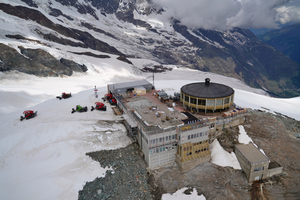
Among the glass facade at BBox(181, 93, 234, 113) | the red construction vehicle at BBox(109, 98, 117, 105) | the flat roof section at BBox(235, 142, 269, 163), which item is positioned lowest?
the flat roof section at BBox(235, 142, 269, 163)

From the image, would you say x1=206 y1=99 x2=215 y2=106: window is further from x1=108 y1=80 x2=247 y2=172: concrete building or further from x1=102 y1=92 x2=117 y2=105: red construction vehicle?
x1=102 y1=92 x2=117 y2=105: red construction vehicle

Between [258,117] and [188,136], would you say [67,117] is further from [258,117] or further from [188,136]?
[258,117]

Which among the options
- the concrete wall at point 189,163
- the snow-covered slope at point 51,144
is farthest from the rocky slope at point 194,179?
the snow-covered slope at point 51,144

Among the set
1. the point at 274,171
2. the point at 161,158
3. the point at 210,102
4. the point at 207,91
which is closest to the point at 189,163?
the point at 161,158

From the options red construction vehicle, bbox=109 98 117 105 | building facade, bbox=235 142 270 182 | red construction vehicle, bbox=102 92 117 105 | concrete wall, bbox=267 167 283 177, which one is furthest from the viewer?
red construction vehicle, bbox=102 92 117 105

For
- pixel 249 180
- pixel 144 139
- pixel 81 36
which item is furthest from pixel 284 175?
pixel 81 36

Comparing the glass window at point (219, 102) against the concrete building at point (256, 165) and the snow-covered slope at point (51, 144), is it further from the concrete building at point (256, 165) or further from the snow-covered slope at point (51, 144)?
the concrete building at point (256, 165)

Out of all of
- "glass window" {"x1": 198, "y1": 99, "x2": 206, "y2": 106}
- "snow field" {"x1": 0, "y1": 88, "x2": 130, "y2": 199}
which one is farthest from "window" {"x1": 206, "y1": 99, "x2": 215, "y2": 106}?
"snow field" {"x1": 0, "y1": 88, "x2": 130, "y2": 199}
